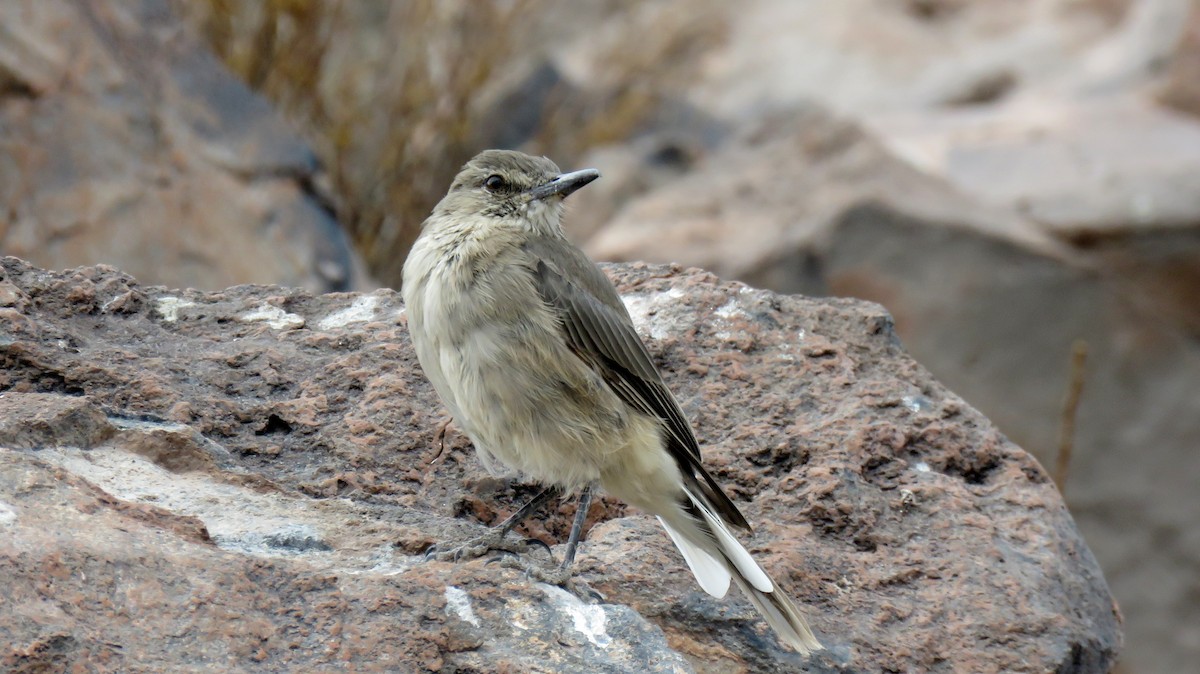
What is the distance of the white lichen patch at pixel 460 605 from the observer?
3830 mm

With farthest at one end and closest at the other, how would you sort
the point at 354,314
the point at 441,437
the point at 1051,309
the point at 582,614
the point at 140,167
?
the point at 1051,309, the point at 140,167, the point at 354,314, the point at 441,437, the point at 582,614

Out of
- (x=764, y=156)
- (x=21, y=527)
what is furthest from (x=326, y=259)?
(x=21, y=527)

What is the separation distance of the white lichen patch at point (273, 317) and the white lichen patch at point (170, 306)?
228 millimetres

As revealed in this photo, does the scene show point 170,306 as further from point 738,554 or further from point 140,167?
point 140,167

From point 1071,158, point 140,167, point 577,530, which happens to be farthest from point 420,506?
point 1071,158

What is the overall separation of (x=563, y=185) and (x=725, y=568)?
1.68 meters

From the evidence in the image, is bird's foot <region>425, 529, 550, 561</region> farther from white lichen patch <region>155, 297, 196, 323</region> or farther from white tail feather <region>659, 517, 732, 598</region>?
white lichen patch <region>155, 297, 196, 323</region>

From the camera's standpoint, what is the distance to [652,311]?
560 centimetres

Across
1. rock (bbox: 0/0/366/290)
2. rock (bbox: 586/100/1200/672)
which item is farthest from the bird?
rock (bbox: 586/100/1200/672)

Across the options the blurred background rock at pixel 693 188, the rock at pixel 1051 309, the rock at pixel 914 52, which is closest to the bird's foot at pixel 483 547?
the blurred background rock at pixel 693 188

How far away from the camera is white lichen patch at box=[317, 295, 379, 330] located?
547 centimetres

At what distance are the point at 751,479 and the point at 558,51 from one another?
14849 mm

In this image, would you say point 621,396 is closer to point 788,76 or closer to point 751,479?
point 751,479

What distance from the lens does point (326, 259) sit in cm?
930
